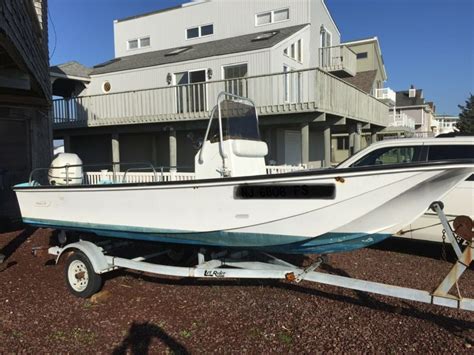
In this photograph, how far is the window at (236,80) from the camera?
15.6 meters

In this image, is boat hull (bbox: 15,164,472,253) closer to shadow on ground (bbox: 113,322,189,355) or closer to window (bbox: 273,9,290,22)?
shadow on ground (bbox: 113,322,189,355)

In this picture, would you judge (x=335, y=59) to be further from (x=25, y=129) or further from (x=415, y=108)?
(x=415, y=108)

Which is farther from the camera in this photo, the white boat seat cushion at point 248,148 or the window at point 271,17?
the window at point 271,17

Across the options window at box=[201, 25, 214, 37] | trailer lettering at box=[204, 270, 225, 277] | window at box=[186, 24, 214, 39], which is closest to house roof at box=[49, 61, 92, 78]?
window at box=[186, 24, 214, 39]

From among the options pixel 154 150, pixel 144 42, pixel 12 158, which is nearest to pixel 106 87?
pixel 154 150

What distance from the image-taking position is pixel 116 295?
17.5ft

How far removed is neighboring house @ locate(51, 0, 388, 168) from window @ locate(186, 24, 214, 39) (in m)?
0.05

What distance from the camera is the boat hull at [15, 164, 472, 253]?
→ 3.74 meters

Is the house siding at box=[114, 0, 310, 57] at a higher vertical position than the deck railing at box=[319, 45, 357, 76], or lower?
higher

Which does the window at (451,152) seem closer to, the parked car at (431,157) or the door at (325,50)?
the parked car at (431,157)

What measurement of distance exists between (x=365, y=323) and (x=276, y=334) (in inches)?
37.2

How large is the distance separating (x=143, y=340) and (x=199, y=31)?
20.9 meters

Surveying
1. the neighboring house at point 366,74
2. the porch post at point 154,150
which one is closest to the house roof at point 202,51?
the porch post at point 154,150

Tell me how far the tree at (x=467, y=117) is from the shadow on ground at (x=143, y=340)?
44.3m
